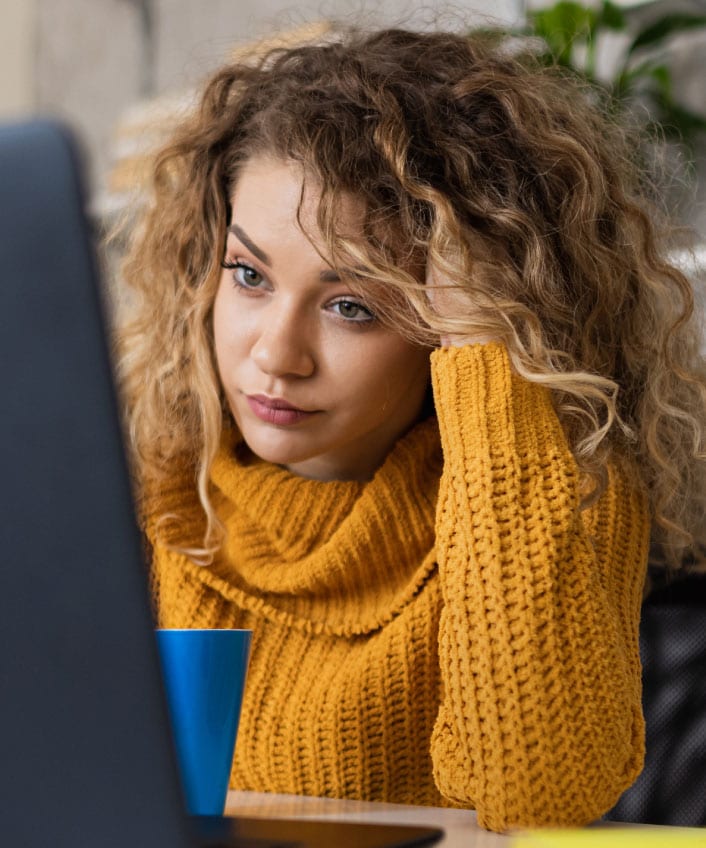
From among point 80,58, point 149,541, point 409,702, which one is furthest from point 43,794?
point 80,58

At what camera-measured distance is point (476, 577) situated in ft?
2.72

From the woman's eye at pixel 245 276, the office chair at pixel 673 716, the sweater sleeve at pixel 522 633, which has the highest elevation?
the woman's eye at pixel 245 276

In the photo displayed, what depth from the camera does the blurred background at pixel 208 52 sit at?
1.55 m

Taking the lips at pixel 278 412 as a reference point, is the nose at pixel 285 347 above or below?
above

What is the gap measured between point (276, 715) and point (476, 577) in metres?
0.30

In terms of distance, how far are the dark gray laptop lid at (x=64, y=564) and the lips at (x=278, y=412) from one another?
25.9 inches

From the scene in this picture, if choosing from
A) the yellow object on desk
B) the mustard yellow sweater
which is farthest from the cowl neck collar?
the yellow object on desk

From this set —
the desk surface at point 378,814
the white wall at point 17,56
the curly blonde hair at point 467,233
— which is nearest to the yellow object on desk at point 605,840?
the desk surface at point 378,814

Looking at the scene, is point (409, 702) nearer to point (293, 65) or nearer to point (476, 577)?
point (476, 577)

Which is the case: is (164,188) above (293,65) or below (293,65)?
below

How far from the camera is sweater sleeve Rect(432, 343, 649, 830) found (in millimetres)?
782

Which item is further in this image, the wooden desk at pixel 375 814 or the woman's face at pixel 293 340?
the woman's face at pixel 293 340

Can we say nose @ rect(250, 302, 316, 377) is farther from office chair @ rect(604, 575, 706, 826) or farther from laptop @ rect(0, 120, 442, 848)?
laptop @ rect(0, 120, 442, 848)

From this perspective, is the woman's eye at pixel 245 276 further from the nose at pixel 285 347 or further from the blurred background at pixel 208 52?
the blurred background at pixel 208 52
